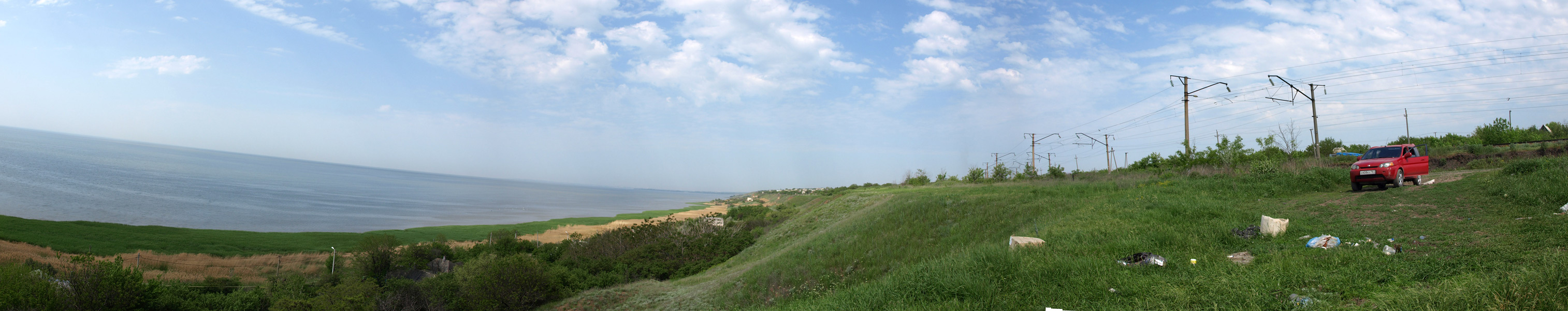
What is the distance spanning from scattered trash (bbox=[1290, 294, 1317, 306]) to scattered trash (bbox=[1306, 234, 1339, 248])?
3.14 meters

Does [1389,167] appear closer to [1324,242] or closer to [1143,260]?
[1324,242]

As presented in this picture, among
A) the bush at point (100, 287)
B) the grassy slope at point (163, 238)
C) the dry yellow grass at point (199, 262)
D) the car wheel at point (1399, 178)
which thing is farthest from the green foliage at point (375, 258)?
the car wheel at point (1399, 178)

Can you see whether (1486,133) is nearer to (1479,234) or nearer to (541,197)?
(1479,234)

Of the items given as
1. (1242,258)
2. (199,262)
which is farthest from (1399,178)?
(199,262)

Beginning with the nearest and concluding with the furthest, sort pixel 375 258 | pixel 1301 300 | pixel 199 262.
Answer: pixel 1301 300
pixel 375 258
pixel 199 262

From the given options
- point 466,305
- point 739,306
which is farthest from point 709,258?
point 739,306

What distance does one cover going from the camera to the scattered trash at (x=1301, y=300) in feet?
17.3

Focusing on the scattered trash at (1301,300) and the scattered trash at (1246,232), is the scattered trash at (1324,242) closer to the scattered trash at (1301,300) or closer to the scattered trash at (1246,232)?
the scattered trash at (1246,232)

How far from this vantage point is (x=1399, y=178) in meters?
15.1

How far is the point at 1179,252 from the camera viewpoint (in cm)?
862

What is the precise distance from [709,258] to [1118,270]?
31426 mm

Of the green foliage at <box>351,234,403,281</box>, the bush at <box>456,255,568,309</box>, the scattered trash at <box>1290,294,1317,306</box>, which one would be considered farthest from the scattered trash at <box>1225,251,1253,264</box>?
the green foliage at <box>351,234,403,281</box>

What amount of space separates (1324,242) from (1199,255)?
1.63 m

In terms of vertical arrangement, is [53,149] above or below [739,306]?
above
